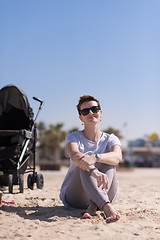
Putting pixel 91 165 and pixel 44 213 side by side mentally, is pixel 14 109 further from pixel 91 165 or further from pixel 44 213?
pixel 91 165

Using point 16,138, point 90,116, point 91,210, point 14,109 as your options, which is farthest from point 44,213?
point 14,109

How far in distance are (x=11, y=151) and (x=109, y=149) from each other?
2898 millimetres

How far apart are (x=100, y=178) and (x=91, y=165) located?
0.17 metres

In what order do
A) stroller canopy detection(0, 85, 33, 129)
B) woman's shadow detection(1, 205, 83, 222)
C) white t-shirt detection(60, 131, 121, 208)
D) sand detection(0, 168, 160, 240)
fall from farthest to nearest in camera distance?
stroller canopy detection(0, 85, 33, 129) → white t-shirt detection(60, 131, 121, 208) → woman's shadow detection(1, 205, 83, 222) → sand detection(0, 168, 160, 240)

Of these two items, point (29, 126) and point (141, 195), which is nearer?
point (141, 195)

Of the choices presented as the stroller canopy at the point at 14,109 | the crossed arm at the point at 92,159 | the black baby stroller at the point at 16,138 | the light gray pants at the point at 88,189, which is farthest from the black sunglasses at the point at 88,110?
the stroller canopy at the point at 14,109

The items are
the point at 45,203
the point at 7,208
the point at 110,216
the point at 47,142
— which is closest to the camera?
the point at 110,216

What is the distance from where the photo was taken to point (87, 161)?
10.1 feet

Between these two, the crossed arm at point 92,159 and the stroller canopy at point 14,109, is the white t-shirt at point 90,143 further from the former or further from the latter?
the stroller canopy at point 14,109

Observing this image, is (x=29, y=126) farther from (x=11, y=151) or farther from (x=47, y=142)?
(x=47, y=142)

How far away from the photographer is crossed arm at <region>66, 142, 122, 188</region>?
3045 mm

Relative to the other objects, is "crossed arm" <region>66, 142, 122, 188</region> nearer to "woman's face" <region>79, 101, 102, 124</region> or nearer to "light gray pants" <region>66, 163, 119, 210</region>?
"light gray pants" <region>66, 163, 119, 210</region>

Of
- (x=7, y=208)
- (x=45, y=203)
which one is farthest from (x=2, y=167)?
(x=7, y=208)

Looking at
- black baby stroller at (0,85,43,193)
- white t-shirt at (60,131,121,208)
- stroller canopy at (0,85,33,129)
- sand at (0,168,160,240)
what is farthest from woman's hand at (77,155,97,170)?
stroller canopy at (0,85,33,129)
